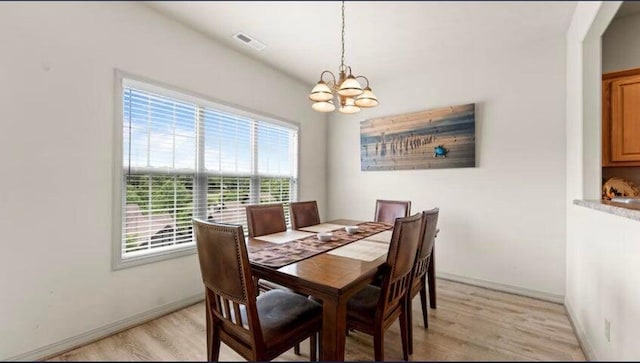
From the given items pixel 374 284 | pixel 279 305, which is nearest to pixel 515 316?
pixel 374 284

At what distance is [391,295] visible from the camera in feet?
5.12

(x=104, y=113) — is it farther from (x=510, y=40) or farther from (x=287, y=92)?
(x=510, y=40)

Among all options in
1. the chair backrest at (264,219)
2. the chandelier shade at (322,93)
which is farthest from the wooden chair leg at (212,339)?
the chandelier shade at (322,93)

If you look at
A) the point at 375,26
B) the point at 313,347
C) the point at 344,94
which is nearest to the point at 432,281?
the point at 313,347

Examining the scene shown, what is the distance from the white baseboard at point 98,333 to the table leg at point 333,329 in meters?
1.71

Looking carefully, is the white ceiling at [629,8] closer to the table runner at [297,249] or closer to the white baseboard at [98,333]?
the table runner at [297,249]

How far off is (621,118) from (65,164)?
4.21m

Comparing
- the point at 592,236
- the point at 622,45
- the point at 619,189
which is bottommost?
the point at 592,236

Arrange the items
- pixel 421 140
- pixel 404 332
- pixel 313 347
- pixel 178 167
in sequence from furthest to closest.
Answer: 1. pixel 421 140
2. pixel 178 167
3. pixel 404 332
4. pixel 313 347

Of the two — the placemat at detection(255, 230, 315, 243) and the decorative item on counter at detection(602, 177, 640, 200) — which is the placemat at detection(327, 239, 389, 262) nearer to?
the placemat at detection(255, 230, 315, 243)

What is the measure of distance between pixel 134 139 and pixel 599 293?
3.32 m

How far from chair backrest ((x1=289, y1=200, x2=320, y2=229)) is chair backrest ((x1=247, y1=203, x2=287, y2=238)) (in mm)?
206

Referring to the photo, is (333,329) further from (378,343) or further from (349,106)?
(349,106)

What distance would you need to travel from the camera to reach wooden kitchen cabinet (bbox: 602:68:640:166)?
7.53ft
